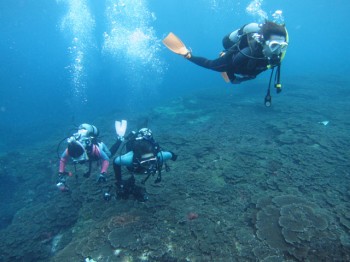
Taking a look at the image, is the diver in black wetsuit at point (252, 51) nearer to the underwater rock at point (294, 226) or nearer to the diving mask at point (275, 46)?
the diving mask at point (275, 46)

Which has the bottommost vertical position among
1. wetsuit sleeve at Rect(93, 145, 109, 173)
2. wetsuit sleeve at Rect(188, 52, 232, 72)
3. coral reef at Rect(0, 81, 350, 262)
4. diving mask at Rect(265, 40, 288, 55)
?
coral reef at Rect(0, 81, 350, 262)

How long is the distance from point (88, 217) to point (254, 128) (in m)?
8.72

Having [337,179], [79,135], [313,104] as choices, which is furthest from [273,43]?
[313,104]

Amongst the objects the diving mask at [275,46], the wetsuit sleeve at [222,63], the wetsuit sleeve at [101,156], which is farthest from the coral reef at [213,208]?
the diving mask at [275,46]

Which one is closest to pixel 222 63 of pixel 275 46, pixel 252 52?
pixel 252 52

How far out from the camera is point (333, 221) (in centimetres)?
536

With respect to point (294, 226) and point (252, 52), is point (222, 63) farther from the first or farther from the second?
point (294, 226)

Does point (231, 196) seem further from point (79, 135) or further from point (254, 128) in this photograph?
point (254, 128)

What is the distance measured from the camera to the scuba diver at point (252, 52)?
3797mm

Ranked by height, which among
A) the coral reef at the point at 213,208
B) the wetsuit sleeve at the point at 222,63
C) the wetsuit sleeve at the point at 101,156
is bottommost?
the coral reef at the point at 213,208

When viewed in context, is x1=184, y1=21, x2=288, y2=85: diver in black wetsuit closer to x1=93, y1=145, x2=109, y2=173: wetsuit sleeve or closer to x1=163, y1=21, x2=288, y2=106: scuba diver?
x1=163, y1=21, x2=288, y2=106: scuba diver

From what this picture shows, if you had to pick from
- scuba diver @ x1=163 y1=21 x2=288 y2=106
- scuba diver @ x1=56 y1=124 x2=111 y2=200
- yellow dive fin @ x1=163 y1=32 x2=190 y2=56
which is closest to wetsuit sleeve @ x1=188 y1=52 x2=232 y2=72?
scuba diver @ x1=163 y1=21 x2=288 y2=106

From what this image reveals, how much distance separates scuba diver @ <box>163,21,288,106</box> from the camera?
149 inches

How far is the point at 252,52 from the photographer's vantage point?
3.97m
